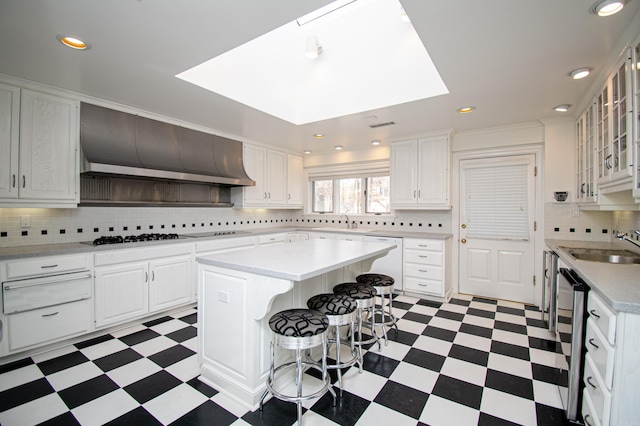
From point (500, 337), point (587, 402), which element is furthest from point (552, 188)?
point (587, 402)

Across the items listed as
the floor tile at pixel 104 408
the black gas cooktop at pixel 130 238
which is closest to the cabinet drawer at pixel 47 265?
the black gas cooktop at pixel 130 238

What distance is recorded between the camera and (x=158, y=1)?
1.59m

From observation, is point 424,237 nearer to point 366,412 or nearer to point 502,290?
point 502,290

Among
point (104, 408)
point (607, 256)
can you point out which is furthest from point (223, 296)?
point (607, 256)

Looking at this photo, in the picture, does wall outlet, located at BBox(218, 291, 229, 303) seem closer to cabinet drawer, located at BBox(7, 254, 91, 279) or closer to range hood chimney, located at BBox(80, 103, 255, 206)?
cabinet drawer, located at BBox(7, 254, 91, 279)

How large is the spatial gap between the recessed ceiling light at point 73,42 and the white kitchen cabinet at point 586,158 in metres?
4.05

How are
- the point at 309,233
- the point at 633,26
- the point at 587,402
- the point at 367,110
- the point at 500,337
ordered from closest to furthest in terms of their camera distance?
the point at 587,402
the point at 633,26
the point at 500,337
the point at 367,110
the point at 309,233

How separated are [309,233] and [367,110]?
256 cm

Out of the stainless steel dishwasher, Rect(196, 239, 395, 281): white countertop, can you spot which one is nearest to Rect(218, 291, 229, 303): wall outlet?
Rect(196, 239, 395, 281): white countertop

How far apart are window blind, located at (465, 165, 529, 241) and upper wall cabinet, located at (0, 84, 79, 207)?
469 centimetres

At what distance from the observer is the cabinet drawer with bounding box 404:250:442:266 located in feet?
12.9

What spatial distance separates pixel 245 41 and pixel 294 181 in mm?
3620

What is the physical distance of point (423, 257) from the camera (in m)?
4.02

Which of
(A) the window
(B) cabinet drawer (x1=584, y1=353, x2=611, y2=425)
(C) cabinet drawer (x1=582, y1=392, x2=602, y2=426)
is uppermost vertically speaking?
(A) the window
